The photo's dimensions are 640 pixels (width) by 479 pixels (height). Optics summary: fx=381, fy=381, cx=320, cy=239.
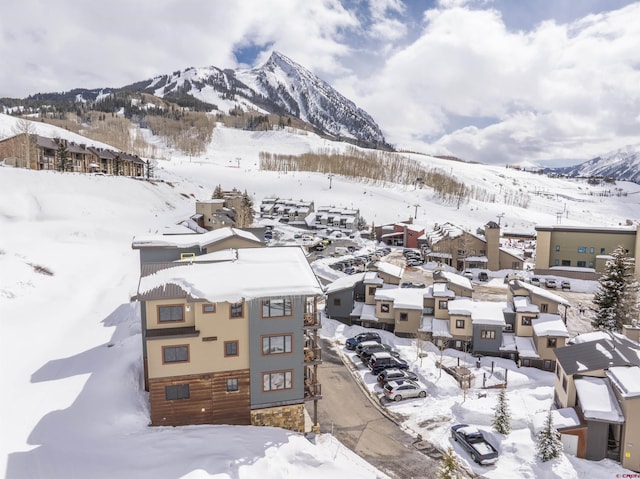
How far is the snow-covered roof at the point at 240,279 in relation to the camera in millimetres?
18922

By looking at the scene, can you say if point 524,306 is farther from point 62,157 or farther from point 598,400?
point 62,157

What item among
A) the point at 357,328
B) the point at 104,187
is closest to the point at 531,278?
the point at 357,328

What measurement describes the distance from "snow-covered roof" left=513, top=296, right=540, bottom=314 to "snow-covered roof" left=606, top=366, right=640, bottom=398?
1256 cm

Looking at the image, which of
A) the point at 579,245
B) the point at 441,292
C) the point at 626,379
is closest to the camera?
the point at 626,379

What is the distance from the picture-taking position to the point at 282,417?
20828 millimetres

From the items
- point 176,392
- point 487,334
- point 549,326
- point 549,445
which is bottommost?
point 549,445

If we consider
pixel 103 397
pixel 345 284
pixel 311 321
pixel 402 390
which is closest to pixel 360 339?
pixel 345 284

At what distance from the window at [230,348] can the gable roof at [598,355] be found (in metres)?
19.8

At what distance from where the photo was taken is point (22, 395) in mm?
20203

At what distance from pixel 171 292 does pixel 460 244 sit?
58283mm

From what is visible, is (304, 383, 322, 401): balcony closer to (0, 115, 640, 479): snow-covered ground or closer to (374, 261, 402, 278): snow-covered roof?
(0, 115, 640, 479): snow-covered ground

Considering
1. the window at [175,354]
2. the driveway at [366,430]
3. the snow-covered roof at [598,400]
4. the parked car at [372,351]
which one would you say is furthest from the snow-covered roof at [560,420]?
the window at [175,354]

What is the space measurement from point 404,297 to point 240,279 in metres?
23.2

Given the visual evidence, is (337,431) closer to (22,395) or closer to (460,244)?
(22,395)
